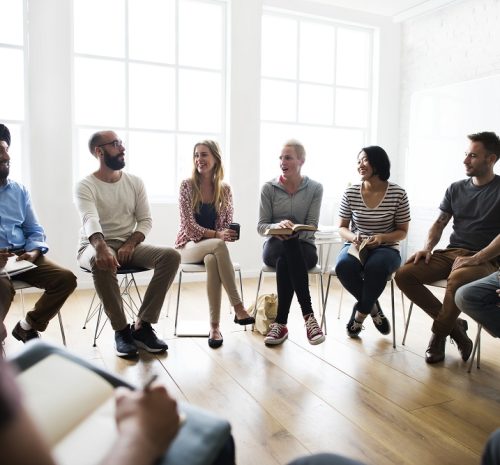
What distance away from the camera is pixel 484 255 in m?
2.65

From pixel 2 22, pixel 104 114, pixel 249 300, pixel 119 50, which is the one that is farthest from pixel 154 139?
pixel 249 300

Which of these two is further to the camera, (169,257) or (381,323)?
(381,323)

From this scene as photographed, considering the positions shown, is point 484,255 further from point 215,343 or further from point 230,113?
point 230,113

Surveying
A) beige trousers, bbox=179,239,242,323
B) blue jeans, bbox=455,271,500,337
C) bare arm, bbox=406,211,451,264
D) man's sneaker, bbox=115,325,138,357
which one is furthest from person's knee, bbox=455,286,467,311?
man's sneaker, bbox=115,325,138,357

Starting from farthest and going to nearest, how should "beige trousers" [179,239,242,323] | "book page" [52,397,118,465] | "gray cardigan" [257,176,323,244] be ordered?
"gray cardigan" [257,176,323,244] < "beige trousers" [179,239,242,323] < "book page" [52,397,118,465]

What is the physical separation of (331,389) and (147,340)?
3.67 feet

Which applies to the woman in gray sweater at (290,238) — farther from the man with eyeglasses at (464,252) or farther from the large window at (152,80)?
the large window at (152,80)

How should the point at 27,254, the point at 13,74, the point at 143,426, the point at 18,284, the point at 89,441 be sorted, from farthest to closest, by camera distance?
the point at 13,74, the point at 27,254, the point at 18,284, the point at 89,441, the point at 143,426

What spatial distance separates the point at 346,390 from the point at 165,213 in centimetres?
302

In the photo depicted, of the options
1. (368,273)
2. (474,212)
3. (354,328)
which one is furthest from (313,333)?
(474,212)

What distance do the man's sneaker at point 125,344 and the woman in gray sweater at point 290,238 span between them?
0.79 meters

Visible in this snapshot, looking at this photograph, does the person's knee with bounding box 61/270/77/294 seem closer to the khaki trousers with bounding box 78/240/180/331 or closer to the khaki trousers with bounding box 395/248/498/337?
the khaki trousers with bounding box 78/240/180/331

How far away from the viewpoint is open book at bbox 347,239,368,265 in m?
2.96

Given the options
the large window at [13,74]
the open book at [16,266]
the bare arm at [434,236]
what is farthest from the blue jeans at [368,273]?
the large window at [13,74]
